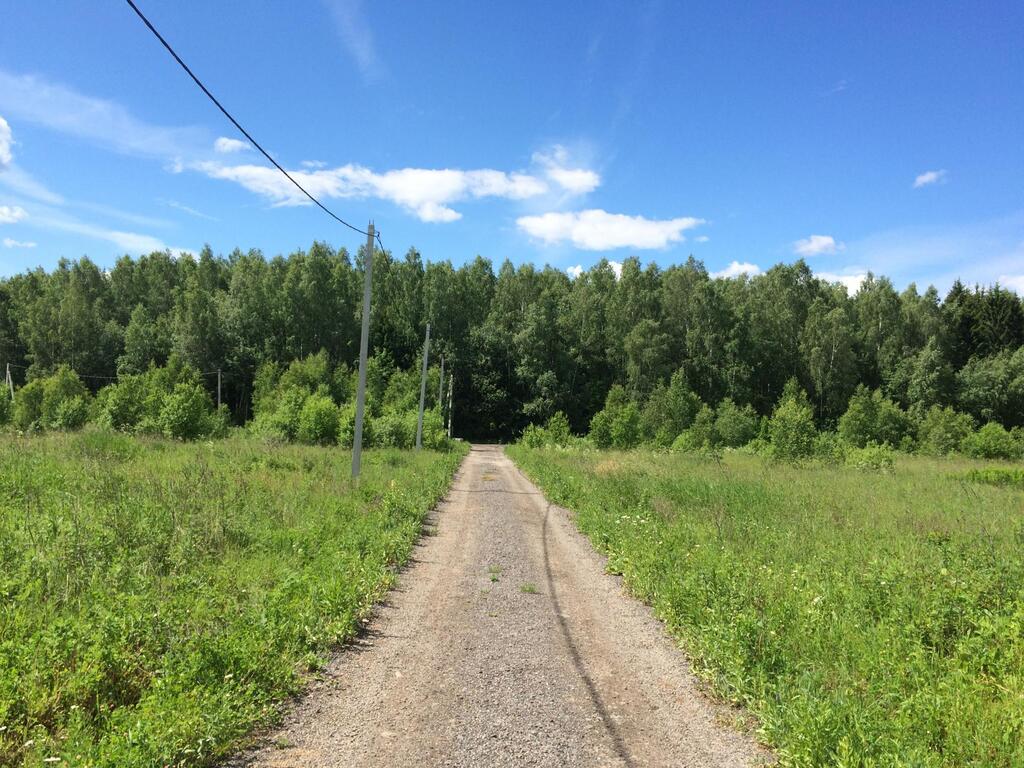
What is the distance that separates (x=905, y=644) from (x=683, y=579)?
2.33m

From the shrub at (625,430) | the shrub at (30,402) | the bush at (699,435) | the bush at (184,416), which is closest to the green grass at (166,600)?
the bush at (184,416)

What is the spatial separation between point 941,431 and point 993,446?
6620mm

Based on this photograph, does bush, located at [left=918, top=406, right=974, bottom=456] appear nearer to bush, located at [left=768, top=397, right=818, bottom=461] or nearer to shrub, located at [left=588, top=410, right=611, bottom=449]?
bush, located at [left=768, top=397, right=818, bottom=461]

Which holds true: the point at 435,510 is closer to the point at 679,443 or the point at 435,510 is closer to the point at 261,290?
the point at 679,443

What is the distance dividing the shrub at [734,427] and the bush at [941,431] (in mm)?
12138

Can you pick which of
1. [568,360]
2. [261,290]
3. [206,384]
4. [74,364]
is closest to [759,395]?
[568,360]

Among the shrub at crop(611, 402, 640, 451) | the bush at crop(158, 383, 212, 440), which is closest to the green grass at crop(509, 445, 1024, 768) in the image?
the bush at crop(158, 383, 212, 440)

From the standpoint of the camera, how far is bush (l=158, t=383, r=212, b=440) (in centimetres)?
2972

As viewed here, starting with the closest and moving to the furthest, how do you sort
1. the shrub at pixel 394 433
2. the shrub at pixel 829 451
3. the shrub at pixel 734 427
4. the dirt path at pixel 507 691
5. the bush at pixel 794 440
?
the dirt path at pixel 507 691, the shrub at pixel 829 451, the bush at pixel 794 440, the shrub at pixel 394 433, the shrub at pixel 734 427

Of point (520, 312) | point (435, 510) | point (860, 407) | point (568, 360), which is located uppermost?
point (520, 312)

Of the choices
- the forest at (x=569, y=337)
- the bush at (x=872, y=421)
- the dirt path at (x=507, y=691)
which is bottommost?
the dirt path at (x=507, y=691)

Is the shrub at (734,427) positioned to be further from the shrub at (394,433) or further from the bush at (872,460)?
the shrub at (394,433)

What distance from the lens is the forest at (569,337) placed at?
5881 cm

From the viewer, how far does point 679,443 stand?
134ft
